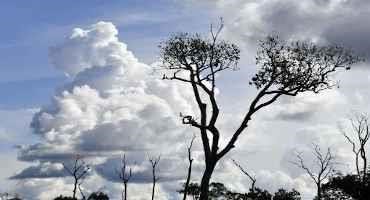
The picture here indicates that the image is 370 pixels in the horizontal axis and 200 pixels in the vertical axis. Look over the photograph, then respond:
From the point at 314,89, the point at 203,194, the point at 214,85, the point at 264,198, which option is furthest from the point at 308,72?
the point at 264,198

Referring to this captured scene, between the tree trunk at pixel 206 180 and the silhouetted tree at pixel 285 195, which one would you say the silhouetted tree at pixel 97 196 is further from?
the tree trunk at pixel 206 180

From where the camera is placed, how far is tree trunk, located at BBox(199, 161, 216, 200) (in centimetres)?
3641

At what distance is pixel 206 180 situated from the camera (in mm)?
36469

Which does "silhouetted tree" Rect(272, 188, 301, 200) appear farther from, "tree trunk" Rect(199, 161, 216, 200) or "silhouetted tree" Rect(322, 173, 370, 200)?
"tree trunk" Rect(199, 161, 216, 200)

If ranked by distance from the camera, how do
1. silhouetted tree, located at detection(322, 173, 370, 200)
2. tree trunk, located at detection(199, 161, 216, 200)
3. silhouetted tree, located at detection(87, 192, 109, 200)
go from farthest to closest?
silhouetted tree, located at detection(87, 192, 109, 200), silhouetted tree, located at detection(322, 173, 370, 200), tree trunk, located at detection(199, 161, 216, 200)

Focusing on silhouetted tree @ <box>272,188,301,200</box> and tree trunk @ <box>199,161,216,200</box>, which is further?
silhouetted tree @ <box>272,188,301,200</box>

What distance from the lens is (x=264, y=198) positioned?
8631 cm

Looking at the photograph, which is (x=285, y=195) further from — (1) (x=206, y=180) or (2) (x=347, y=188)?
(1) (x=206, y=180)

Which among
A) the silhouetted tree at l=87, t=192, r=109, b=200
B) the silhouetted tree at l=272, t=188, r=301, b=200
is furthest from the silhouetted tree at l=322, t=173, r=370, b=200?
the silhouetted tree at l=87, t=192, r=109, b=200

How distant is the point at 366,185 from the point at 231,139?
36578 millimetres

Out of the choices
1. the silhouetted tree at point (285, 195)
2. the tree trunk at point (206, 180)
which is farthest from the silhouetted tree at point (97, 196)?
the tree trunk at point (206, 180)

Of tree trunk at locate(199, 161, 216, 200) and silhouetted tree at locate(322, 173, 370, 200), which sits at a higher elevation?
silhouetted tree at locate(322, 173, 370, 200)

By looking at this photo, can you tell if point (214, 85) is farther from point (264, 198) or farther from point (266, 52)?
point (264, 198)

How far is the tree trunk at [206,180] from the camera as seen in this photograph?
36.4 meters
